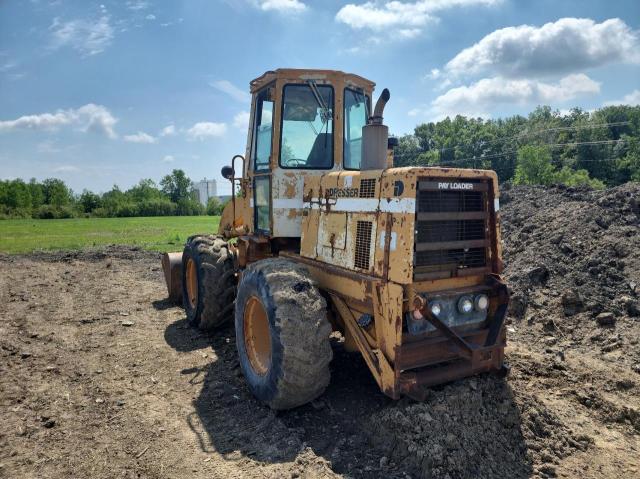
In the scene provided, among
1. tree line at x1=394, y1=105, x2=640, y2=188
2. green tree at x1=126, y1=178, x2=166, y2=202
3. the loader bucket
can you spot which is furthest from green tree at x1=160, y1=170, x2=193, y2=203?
the loader bucket

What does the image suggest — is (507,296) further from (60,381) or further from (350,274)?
(60,381)

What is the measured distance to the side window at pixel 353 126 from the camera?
5.79 meters

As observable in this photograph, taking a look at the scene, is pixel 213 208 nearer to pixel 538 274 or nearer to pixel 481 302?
pixel 538 274

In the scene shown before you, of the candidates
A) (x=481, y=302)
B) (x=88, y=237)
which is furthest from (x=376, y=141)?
(x=88, y=237)

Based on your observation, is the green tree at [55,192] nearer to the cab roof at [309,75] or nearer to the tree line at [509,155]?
the tree line at [509,155]

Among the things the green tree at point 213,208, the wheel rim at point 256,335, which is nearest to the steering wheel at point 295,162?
the wheel rim at point 256,335

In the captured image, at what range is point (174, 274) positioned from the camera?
29.1 feet

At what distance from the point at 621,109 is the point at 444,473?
70443mm

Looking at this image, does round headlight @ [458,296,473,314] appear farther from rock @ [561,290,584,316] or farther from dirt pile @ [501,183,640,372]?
rock @ [561,290,584,316]

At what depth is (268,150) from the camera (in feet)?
19.4

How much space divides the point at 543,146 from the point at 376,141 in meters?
48.7

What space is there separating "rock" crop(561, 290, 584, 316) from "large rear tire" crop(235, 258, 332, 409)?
16.8ft

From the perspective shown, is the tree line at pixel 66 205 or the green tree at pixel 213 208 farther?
the green tree at pixel 213 208

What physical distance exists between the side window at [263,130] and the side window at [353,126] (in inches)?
36.8
